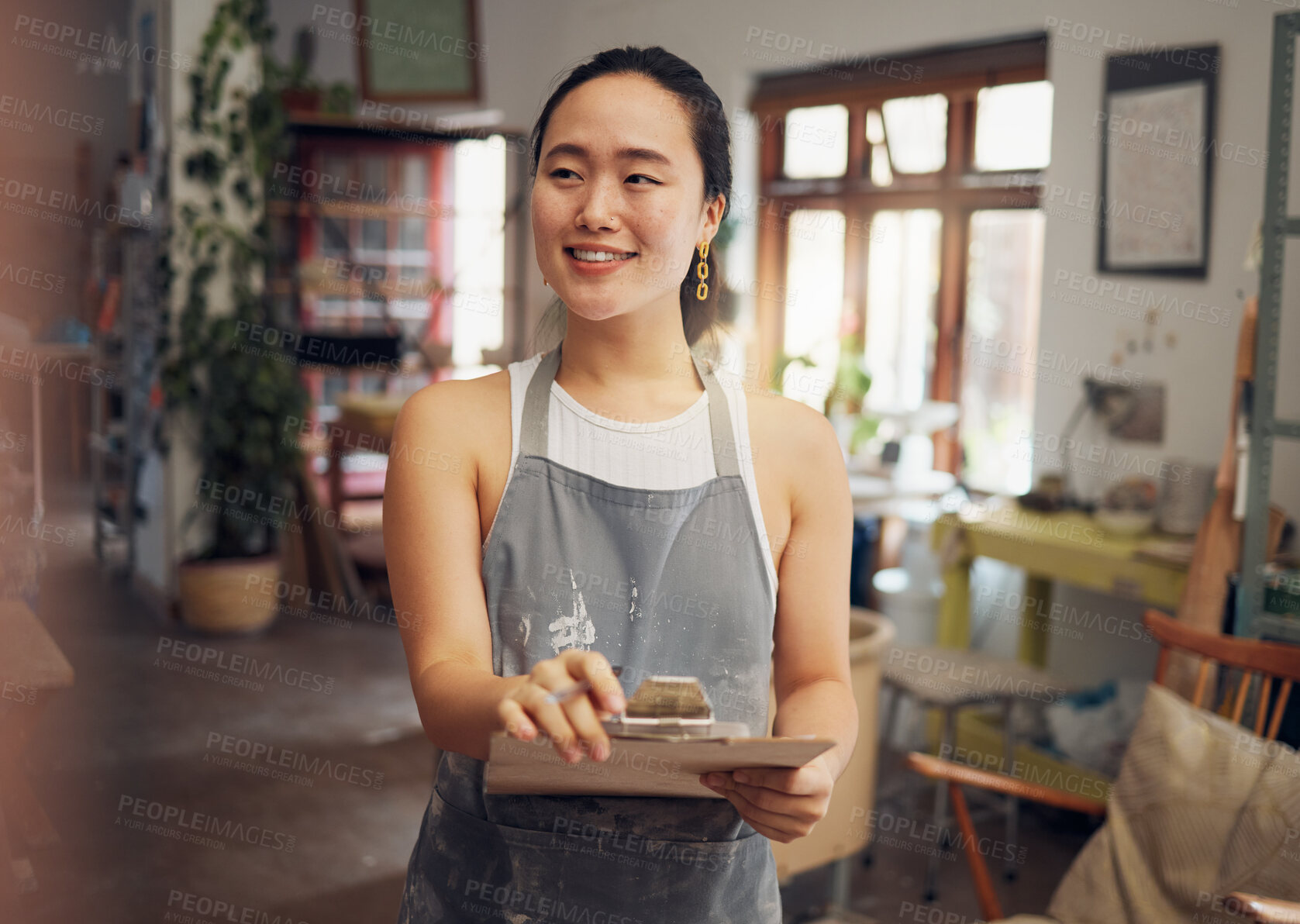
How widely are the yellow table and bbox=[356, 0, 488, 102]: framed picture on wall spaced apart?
3970 millimetres

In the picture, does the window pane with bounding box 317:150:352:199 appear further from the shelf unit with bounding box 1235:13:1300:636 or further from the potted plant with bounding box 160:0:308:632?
the shelf unit with bounding box 1235:13:1300:636

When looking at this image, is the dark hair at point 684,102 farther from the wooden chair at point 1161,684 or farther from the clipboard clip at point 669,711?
the wooden chair at point 1161,684

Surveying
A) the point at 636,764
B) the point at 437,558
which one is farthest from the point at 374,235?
the point at 636,764

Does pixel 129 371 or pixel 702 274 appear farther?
pixel 129 371

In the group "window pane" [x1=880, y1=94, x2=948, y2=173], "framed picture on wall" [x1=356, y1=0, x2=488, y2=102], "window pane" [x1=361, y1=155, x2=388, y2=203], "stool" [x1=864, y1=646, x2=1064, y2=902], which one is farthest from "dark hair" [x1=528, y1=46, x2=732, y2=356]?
"window pane" [x1=361, y1=155, x2=388, y2=203]

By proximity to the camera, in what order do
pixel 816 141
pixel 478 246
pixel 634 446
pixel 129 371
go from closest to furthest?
pixel 634 446 < pixel 129 371 < pixel 816 141 < pixel 478 246

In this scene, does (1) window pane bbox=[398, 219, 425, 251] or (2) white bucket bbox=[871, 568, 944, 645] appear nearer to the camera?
(2) white bucket bbox=[871, 568, 944, 645]

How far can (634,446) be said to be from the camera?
1191 millimetres

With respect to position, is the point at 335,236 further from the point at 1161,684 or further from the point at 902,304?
the point at 1161,684

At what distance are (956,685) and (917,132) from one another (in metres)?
2.83

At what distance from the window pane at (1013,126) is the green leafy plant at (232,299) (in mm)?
3039

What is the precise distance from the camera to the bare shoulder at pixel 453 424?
45.0 inches

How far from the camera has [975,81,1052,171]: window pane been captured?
15.2ft

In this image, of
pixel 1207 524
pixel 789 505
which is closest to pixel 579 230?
pixel 789 505
